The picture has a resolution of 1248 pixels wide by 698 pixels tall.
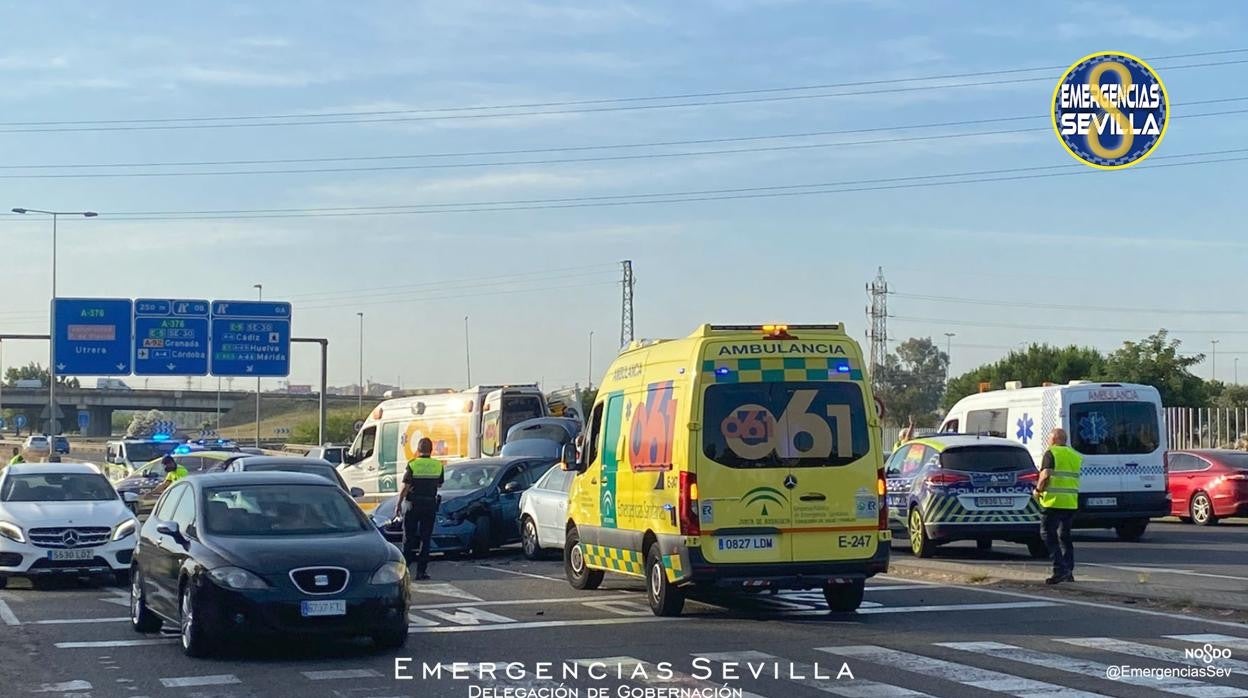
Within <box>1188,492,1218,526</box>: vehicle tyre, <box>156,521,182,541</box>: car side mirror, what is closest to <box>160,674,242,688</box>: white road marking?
<box>156,521,182,541</box>: car side mirror

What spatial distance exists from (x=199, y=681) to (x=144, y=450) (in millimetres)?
36509

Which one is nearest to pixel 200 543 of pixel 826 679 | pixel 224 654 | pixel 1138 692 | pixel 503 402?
pixel 224 654

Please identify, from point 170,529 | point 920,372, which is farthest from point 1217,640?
point 920,372

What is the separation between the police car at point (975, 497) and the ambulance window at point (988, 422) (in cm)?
587

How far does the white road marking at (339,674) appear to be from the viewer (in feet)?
35.7

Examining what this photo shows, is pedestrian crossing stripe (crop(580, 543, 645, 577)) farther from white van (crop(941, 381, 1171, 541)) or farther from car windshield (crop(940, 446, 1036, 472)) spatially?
white van (crop(941, 381, 1171, 541))

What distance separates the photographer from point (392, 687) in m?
10.4

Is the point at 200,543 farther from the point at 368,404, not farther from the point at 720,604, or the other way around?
the point at 368,404

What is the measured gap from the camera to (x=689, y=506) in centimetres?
1370

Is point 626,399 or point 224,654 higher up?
point 626,399

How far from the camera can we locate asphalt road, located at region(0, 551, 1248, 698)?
33.8 ft

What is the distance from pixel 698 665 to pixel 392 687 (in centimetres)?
224

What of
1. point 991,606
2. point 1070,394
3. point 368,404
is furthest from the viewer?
point 368,404

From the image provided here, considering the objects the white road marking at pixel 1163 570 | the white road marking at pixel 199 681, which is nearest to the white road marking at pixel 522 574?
the white road marking at pixel 1163 570
